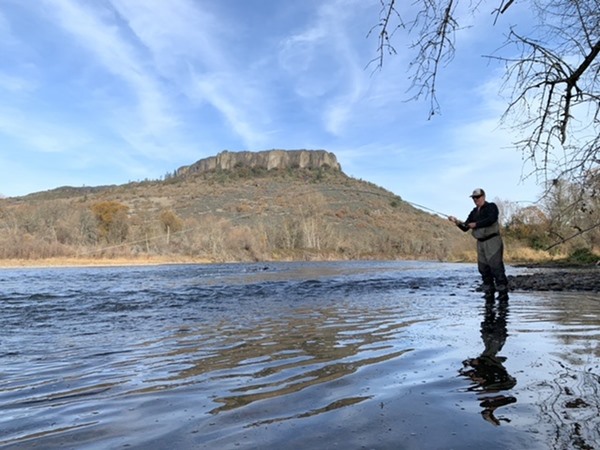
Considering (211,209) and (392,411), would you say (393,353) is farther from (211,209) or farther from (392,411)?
(211,209)

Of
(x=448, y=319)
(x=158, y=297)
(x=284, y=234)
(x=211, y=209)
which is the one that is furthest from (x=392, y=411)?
(x=211, y=209)

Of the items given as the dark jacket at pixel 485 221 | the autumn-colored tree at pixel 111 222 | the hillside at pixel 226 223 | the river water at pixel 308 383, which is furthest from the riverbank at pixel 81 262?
the dark jacket at pixel 485 221

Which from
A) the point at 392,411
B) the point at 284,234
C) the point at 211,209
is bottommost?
the point at 392,411

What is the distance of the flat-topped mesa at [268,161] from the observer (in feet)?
501

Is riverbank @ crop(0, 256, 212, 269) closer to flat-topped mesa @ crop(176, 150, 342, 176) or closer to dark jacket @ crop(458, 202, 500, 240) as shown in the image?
dark jacket @ crop(458, 202, 500, 240)

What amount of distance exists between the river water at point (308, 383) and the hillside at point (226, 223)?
87.2ft

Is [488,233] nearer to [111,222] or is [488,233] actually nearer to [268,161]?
[111,222]

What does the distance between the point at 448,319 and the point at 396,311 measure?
5.04 ft

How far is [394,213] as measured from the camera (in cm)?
10806

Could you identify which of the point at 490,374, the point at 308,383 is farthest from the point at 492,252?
the point at 308,383

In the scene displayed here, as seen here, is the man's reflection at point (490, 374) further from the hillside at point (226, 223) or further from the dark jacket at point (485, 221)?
the hillside at point (226, 223)

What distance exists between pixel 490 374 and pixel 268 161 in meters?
152

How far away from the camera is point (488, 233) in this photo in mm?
10359

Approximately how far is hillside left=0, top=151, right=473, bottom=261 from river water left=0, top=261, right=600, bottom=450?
2656 centimetres
